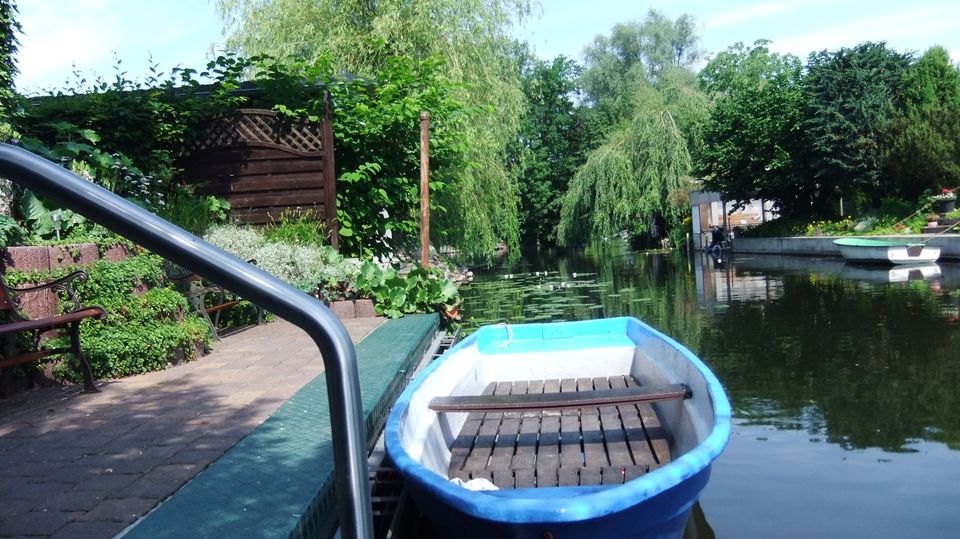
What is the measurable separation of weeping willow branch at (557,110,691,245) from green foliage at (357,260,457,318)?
25.8 metres

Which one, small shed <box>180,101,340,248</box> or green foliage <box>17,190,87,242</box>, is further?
small shed <box>180,101,340,248</box>

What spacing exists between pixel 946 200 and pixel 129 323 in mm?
23685

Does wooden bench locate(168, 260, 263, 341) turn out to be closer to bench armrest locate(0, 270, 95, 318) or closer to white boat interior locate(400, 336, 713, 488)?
bench armrest locate(0, 270, 95, 318)

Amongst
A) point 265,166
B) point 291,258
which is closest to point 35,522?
point 291,258

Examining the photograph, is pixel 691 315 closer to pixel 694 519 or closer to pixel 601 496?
pixel 694 519

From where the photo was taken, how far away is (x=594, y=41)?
168 ft

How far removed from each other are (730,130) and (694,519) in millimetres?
30546

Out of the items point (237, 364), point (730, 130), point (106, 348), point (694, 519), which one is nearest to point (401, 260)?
point (237, 364)

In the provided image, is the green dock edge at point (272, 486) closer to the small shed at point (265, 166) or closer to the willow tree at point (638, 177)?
the small shed at point (265, 166)

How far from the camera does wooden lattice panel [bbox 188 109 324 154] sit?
11211mm

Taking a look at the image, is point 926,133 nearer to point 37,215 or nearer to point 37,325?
point 37,215

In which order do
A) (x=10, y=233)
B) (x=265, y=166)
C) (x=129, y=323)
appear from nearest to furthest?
(x=10, y=233)
(x=129, y=323)
(x=265, y=166)

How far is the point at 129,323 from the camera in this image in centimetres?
608

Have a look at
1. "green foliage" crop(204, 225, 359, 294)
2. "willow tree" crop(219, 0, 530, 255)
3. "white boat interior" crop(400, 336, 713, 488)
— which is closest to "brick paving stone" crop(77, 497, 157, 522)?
"white boat interior" crop(400, 336, 713, 488)
